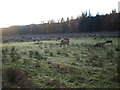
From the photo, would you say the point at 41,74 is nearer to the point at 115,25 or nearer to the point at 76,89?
the point at 76,89

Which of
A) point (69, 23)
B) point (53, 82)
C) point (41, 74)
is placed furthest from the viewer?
point (69, 23)

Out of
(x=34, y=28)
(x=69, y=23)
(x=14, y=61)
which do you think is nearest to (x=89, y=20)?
(x=69, y=23)

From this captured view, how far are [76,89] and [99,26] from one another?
171ft

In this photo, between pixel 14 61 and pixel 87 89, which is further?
pixel 14 61

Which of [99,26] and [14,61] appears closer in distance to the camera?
[14,61]

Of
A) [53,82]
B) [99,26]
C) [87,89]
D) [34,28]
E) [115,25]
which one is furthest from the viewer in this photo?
[34,28]

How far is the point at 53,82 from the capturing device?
1045 centimetres

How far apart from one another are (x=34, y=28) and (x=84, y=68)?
76141 mm

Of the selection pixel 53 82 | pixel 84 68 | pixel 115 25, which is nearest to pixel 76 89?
pixel 53 82

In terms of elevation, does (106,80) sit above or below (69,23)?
below

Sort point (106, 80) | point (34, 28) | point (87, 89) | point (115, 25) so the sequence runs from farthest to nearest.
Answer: point (34, 28)
point (115, 25)
point (106, 80)
point (87, 89)

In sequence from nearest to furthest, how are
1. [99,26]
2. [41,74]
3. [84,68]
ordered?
[41,74]
[84,68]
[99,26]

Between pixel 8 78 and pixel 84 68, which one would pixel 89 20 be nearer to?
pixel 84 68

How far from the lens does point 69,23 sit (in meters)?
75.1
